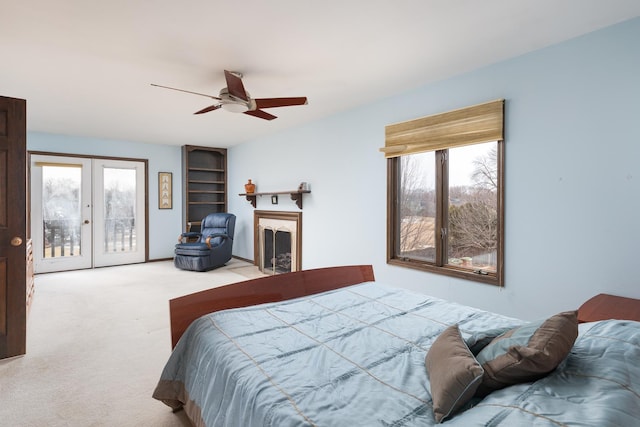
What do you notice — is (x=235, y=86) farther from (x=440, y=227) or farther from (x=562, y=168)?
(x=562, y=168)

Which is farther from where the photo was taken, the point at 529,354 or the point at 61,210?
the point at 61,210

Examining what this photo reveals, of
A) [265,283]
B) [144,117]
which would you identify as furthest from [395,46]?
[144,117]

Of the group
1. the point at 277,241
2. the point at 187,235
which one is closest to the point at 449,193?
the point at 277,241

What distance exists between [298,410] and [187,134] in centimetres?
549

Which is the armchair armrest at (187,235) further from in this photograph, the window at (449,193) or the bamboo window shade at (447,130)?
the bamboo window shade at (447,130)

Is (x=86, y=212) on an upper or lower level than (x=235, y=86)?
lower

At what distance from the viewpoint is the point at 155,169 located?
668cm

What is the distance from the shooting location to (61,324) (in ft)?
11.1

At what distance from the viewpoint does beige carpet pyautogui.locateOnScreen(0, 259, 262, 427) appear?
6.57ft

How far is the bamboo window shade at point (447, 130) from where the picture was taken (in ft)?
9.21

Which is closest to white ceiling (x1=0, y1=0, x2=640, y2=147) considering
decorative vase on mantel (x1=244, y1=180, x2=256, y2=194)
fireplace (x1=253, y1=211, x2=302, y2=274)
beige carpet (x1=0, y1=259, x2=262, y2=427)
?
fireplace (x1=253, y1=211, x2=302, y2=274)

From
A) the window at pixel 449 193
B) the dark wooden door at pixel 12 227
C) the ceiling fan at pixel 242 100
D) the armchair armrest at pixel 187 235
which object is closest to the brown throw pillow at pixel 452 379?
the window at pixel 449 193

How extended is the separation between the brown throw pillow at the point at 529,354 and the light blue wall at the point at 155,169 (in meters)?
6.77

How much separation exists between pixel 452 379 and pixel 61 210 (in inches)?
269
